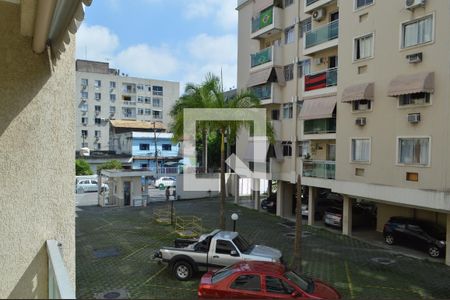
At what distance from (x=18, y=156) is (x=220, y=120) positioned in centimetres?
1291

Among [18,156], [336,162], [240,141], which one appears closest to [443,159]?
[336,162]

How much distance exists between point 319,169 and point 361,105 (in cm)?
457

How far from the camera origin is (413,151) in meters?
16.4

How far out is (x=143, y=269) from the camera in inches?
568

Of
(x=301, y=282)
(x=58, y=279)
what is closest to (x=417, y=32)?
(x=301, y=282)

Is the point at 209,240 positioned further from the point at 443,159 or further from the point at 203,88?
the point at 443,159

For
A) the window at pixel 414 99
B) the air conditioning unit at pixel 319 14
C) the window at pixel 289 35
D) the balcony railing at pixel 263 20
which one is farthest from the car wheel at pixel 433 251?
the balcony railing at pixel 263 20

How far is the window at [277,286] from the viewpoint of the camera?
9.38 m

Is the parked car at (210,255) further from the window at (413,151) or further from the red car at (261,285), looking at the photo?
the window at (413,151)

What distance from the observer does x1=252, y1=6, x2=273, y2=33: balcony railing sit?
2617cm

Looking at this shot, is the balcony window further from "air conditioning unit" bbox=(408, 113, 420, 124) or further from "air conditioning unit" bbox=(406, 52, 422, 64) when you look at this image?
"air conditioning unit" bbox=(406, 52, 422, 64)

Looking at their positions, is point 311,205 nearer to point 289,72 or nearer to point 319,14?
point 289,72

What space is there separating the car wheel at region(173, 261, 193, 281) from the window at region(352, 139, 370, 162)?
10.4 m

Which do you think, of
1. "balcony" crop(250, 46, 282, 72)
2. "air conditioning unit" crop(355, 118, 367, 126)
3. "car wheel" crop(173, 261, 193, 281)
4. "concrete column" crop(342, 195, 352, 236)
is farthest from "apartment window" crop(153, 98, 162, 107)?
"car wheel" crop(173, 261, 193, 281)
